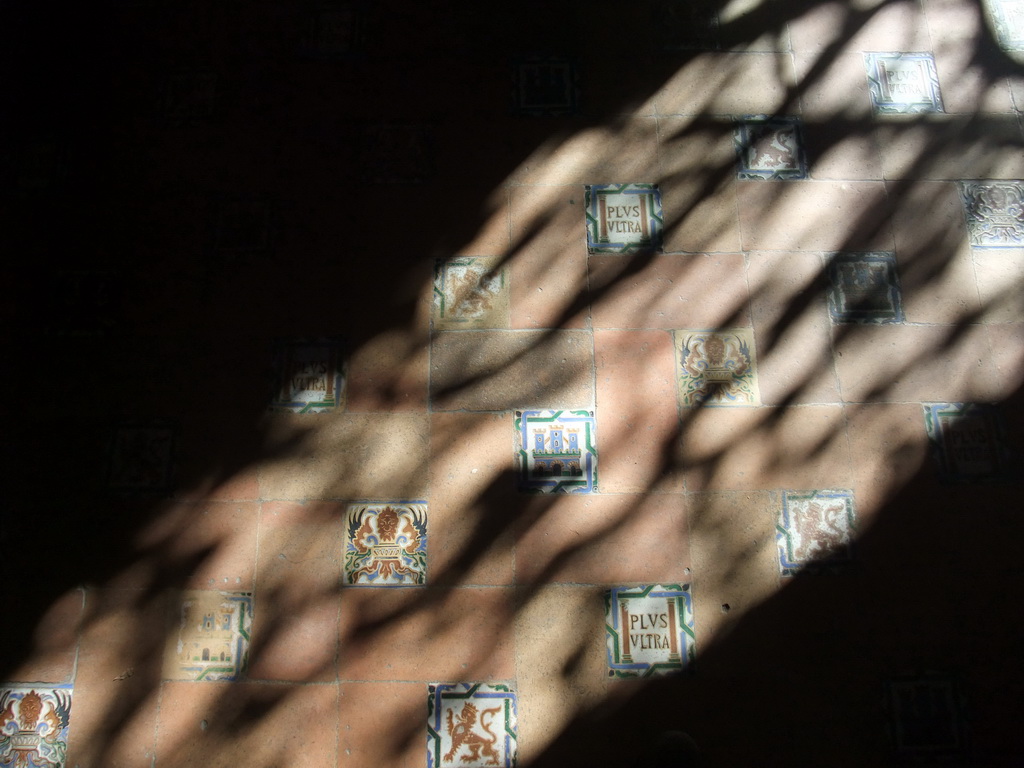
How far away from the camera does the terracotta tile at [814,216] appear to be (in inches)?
78.8

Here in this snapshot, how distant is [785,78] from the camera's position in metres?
2.15

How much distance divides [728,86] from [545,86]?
60 cm

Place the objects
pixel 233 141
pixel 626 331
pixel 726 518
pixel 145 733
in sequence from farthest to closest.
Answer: pixel 233 141 < pixel 626 331 < pixel 726 518 < pixel 145 733

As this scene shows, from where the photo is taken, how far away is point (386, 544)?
1771mm

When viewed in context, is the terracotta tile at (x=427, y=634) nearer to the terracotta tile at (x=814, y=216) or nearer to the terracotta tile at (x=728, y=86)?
the terracotta tile at (x=814, y=216)

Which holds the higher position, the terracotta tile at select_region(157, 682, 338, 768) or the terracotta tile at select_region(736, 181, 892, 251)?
the terracotta tile at select_region(736, 181, 892, 251)

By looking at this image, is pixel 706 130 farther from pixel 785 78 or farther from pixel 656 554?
pixel 656 554

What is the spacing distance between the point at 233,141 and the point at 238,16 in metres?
0.47

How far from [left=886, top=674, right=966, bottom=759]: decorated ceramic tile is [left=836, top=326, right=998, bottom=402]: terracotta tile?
0.76 metres

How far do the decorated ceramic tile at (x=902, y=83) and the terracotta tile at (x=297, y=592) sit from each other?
2.15 m

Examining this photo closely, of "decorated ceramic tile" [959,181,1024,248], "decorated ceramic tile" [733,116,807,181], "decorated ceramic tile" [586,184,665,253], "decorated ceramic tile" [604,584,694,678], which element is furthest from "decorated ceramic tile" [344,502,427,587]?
"decorated ceramic tile" [959,181,1024,248]

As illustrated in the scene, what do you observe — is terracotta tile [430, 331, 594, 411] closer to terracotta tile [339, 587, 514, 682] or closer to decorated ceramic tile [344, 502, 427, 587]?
decorated ceramic tile [344, 502, 427, 587]

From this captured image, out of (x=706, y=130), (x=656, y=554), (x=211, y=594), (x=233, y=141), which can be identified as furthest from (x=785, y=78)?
(x=211, y=594)

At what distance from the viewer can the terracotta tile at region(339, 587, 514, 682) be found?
5.57 feet
